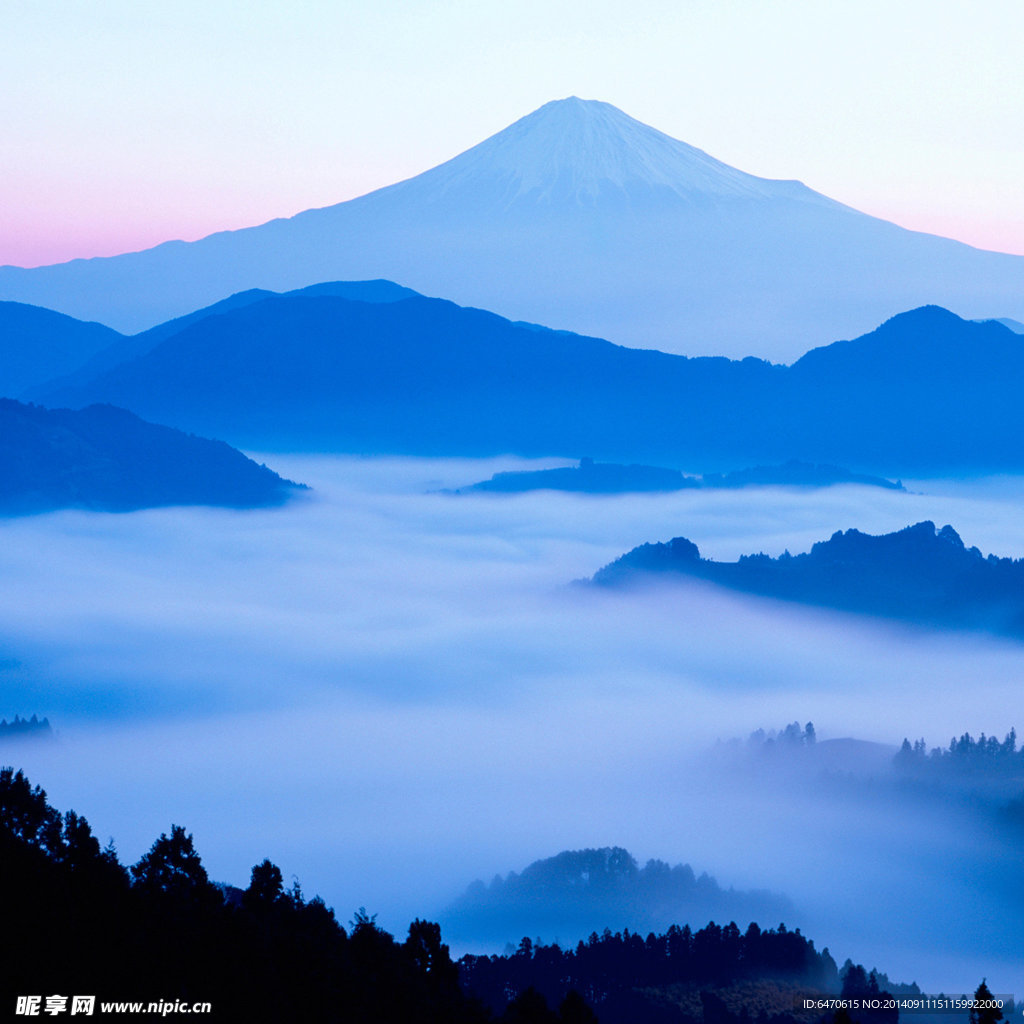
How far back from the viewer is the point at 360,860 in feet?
488

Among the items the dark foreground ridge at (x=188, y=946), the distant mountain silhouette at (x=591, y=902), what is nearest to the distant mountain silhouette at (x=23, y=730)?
the distant mountain silhouette at (x=591, y=902)

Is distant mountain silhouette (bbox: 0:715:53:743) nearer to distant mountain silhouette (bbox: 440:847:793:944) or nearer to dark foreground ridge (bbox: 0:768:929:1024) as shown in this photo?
distant mountain silhouette (bbox: 440:847:793:944)

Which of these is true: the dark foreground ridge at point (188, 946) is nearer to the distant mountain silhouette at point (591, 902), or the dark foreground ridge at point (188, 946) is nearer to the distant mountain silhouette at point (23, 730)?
the distant mountain silhouette at point (591, 902)

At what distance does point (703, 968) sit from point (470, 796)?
5339 inches

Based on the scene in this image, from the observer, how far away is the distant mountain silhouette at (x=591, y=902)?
96500mm

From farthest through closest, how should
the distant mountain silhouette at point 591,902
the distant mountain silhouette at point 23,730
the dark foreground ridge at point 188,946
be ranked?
the distant mountain silhouette at point 23,730
the distant mountain silhouette at point 591,902
the dark foreground ridge at point 188,946

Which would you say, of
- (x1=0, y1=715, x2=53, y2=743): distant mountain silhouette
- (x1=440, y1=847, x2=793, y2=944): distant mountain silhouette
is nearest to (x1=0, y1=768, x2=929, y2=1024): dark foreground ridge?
(x1=440, y1=847, x2=793, y2=944): distant mountain silhouette

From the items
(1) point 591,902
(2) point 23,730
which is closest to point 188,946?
(1) point 591,902

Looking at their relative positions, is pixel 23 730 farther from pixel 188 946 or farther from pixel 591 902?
pixel 188 946

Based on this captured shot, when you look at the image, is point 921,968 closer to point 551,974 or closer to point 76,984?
point 551,974

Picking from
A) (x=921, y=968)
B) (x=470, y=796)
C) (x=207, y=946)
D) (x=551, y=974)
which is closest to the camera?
(x=207, y=946)

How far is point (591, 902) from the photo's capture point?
328 feet

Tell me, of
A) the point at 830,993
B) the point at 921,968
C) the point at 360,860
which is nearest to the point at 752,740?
the point at 360,860

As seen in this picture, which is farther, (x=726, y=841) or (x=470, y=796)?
(x=470, y=796)
